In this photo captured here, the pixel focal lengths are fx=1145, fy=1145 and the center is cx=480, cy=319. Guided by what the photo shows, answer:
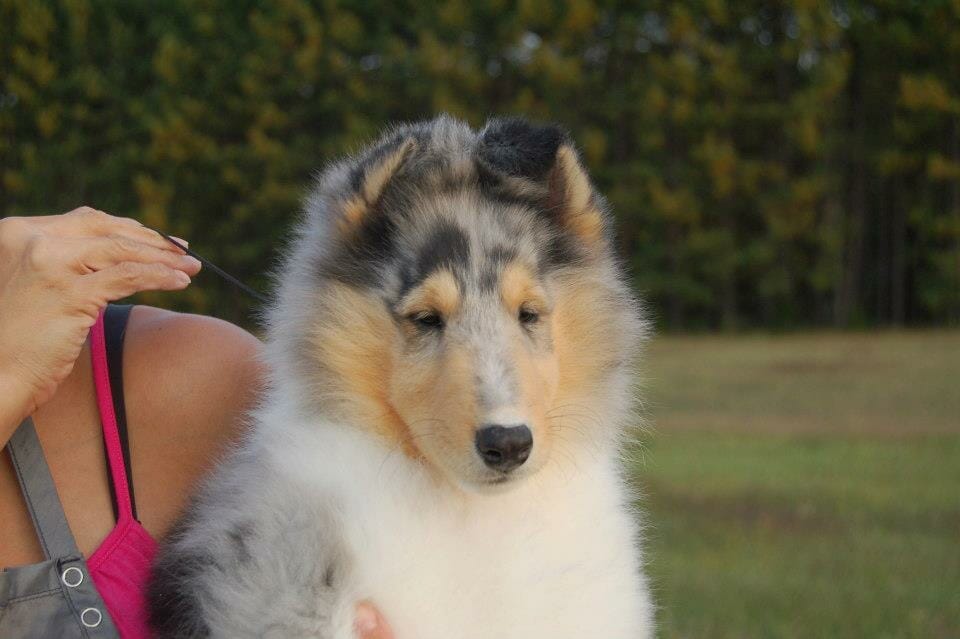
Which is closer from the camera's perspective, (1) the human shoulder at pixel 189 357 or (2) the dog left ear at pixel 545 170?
(2) the dog left ear at pixel 545 170

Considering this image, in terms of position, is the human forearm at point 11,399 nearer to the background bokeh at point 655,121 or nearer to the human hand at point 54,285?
the human hand at point 54,285

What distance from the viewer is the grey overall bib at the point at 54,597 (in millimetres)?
2549

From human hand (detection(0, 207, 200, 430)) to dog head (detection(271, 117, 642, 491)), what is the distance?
0.38 m

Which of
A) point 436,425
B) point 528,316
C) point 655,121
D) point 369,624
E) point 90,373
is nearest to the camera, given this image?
point 369,624

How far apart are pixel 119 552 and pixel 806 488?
341 inches

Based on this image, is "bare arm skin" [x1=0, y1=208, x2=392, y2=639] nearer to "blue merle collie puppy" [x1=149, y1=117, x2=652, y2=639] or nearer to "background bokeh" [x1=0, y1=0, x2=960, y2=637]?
"blue merle collie puppy" [x1=149, y1=117, x2=652, y2=639]

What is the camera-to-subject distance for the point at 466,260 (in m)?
2.45

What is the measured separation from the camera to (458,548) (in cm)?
242

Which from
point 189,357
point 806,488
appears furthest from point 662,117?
point 189,357

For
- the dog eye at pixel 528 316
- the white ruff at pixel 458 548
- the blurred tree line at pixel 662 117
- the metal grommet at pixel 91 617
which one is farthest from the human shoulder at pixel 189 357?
the blurred tree line at pixel 662 117

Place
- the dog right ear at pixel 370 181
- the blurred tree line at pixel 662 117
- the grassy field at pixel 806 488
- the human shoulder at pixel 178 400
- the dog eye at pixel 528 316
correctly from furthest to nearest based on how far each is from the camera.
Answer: the blurred tree line at pixel 662 117 → the grassy field at pixel 806 488 → the human shoulder at pixel 178 400 → the dog right ear at pixel 370 181 → the dog eye at pixel 528 316

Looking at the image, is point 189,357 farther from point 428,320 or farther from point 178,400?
point 428,320

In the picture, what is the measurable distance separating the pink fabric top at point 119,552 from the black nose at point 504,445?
33.7 inches

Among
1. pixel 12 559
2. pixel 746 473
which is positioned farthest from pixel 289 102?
pixel 12 559
